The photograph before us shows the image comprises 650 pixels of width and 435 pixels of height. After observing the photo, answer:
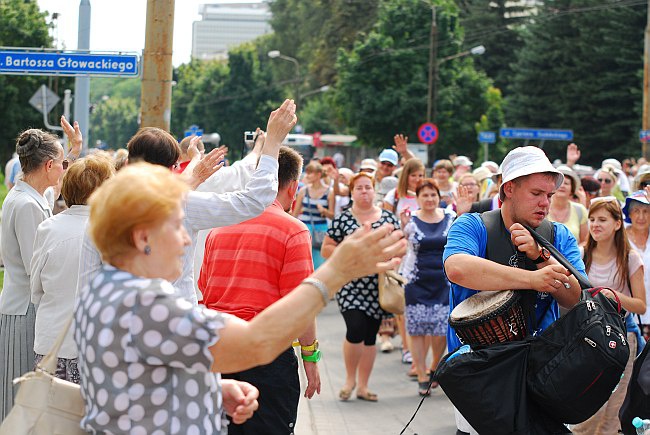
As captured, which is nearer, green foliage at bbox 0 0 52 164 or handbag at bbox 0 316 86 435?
handbag at bbox 0 316 86 435

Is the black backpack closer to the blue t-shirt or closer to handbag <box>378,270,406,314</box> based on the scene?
the blue t-shirt

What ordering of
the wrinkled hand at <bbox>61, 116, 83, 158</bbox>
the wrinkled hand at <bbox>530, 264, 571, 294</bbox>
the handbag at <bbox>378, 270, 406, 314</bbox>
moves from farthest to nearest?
the handbag at <bbox>378, 270, 406, 314</bbox> < the wrinkled hand at <bbox>61, 116, 83, 158</bbox> < the wrinkled hand at <bbox>530, 264, 571, 294</bbox>

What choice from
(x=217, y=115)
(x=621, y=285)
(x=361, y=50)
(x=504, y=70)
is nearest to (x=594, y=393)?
(x=621, y=285)

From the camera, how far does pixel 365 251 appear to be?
113 inches

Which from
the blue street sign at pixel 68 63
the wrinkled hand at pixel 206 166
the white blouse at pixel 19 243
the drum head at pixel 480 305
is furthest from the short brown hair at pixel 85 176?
the blue street sign at pixel 68 63

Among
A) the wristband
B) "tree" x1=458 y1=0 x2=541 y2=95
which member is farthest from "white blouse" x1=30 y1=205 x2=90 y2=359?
"tree" x1=458 y1=0 x2=541 y2=95

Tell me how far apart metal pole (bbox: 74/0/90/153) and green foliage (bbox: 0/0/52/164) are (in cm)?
2643

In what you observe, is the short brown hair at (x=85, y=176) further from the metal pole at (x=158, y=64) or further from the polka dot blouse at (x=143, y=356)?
the metal pole at (x=158, y=64)

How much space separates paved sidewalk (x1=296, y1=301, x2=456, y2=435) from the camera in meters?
8.34

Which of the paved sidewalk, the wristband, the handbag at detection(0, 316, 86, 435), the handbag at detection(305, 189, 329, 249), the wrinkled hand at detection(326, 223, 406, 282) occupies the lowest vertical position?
the paved sidewalk

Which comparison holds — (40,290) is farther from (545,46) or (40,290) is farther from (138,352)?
(545,46)

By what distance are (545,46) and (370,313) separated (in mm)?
47025

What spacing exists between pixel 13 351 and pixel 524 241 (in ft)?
9.61

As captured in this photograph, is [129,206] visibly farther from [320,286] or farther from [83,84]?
[83,84]
